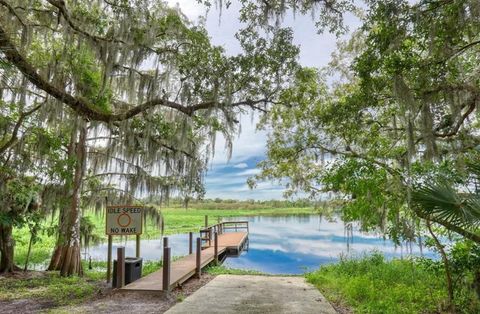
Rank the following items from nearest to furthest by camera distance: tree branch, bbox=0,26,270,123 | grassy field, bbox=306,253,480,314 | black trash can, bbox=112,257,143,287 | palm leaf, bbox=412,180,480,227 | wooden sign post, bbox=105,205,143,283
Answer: palm leaf, bbox=412,180,480,227 < grassy field, bbox=306,253,480,314 < tree branch, bbox=0,26,270,123 < black trash can, bbox=112,257,143,287 < wooden sign post, bbox=105,205,143,283

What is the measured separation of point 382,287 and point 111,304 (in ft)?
16.0

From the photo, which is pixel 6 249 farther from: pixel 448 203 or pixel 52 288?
pixel 448 203

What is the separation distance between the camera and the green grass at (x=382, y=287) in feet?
18.7

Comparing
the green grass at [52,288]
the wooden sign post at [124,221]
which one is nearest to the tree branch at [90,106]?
the wooden sign post at [124,221]

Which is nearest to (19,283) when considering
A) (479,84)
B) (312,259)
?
(479,84)

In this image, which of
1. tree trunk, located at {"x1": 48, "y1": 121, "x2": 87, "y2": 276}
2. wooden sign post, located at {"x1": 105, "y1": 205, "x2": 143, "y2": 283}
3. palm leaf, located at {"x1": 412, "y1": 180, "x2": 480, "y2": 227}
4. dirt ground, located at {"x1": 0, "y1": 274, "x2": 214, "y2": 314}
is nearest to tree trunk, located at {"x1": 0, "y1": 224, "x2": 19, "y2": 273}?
tree trunk, located at {"x1": 48, "y1": 121, "x2": 87, "y2": 276}

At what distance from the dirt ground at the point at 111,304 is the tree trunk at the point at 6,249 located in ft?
12.1

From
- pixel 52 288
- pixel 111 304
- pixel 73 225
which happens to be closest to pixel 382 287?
pixel 111 304

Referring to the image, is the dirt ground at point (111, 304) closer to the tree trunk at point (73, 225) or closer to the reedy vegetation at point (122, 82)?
the reedy vegetation at point (122, 82)

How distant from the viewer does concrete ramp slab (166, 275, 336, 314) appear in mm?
5805

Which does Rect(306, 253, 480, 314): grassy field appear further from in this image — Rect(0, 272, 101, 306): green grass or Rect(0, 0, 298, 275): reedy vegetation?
Rect(0, 272, 101, 306): green grass

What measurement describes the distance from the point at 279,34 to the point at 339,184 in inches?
107

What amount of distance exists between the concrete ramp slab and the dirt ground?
342 mm

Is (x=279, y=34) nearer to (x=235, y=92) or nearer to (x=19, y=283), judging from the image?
(x=235, y=92)
